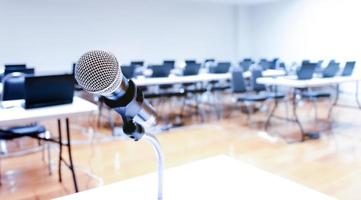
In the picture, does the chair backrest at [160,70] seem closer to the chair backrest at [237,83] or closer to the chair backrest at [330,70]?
the chair backrest at [237,83]

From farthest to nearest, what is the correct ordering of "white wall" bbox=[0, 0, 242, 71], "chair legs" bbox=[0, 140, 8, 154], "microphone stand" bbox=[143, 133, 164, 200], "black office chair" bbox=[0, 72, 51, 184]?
"white wall" bbox=[0, 0, 242, 71] < "chair legs" bbox=[0, 140, 8, 154] < "black office chair" bbox=[0, 72, 51, 184] < "microphone stand" bbox=[143, 133, 164, 200]

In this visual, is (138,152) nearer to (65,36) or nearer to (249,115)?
(249,115)

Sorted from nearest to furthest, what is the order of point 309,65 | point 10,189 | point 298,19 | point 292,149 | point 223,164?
point 223,164 < point 10,189 < point 292,149 < point 309,65 < point 298,19

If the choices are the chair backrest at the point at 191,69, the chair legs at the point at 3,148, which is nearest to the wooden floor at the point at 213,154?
the chair legs at the point at 3,148

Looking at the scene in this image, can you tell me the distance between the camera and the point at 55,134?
163 inches

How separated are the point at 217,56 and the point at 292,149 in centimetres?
622

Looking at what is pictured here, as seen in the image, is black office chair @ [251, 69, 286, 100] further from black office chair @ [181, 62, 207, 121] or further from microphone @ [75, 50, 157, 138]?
microphone @ [75, 50, 157, 138]

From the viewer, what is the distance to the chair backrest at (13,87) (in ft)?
8.52

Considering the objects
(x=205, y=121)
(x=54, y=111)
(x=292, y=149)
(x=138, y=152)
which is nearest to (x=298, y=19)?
(x=205, y=121)

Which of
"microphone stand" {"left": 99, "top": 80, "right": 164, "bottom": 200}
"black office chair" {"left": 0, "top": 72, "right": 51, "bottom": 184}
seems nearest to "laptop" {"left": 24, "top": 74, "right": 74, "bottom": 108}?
"black office chair" {"left": 0, "top": 72, "right": 51, "bottom": 184}

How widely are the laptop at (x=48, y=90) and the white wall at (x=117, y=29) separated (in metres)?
1.28

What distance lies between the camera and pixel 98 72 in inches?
22.2

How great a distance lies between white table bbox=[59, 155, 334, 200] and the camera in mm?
928

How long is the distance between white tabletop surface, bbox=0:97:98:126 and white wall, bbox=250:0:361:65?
8.76 feet
